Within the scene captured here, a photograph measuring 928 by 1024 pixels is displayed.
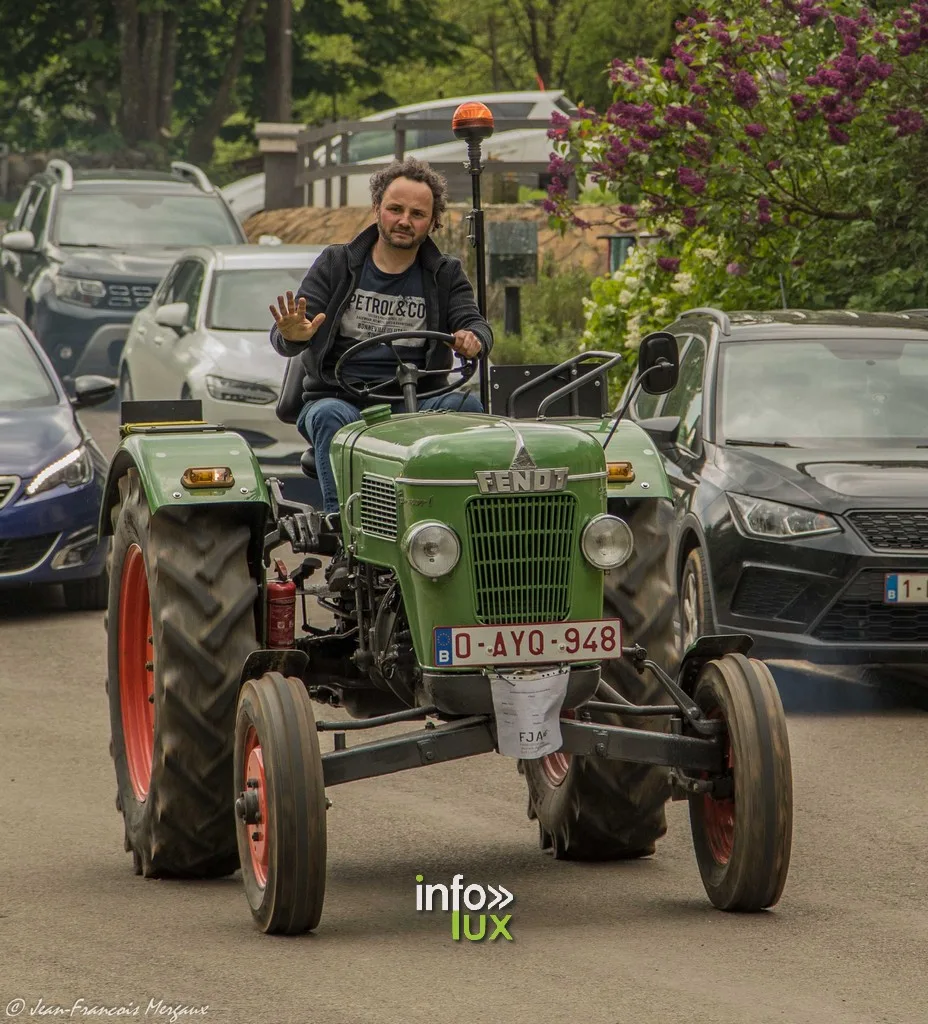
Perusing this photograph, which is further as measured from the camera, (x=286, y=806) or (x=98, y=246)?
(x=98, y=246)

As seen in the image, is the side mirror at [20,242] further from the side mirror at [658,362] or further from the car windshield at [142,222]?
the side mirror at [658,362]

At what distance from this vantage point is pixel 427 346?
7.64 m

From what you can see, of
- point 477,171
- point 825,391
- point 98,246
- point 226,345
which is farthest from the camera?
point 98,246

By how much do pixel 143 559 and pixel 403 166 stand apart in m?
1.55

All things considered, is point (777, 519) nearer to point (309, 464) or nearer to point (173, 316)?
point (309, 464)

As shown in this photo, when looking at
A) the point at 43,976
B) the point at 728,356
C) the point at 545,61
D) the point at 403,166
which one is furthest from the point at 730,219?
the point at 545,61

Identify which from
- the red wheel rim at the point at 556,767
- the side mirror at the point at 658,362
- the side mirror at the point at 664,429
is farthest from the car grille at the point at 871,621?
the side mirror at the point at 658,362

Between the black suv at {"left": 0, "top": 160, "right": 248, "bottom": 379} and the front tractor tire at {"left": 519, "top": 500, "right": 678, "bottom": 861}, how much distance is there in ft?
52.5

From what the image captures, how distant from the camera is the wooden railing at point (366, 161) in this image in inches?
1201

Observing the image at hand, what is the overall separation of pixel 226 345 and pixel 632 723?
33.8ft

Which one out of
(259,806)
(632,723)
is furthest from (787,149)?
(259,806)

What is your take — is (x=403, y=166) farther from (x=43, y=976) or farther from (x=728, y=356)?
(x=728, y=356)

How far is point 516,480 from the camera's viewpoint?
6.21 metres

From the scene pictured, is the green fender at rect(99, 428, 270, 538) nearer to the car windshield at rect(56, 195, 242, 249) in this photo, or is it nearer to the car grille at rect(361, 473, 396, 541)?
the car grille at rect(361, 473, 396, 541)
